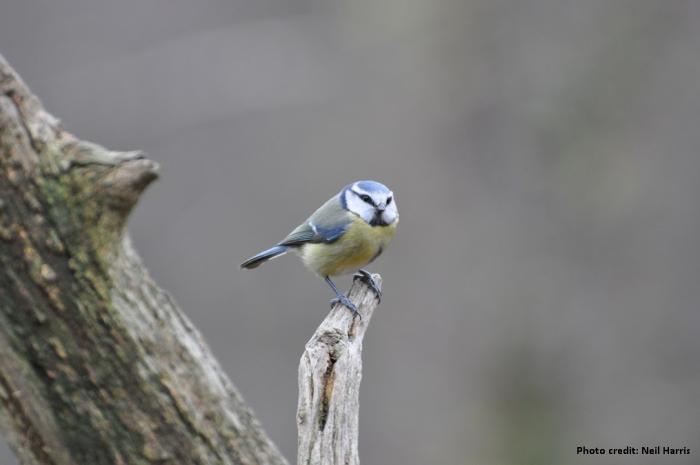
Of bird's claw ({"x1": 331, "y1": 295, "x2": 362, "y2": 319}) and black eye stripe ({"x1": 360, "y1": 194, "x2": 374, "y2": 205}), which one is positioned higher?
black eye stripe ({"x1": 360, "y1": 194, "x2": 374, "y2": 205})

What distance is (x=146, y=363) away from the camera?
2100 mm

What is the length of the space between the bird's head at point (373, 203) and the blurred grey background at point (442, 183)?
11.0ft

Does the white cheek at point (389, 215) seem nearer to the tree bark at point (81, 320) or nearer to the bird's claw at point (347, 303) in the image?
the bird's claw at point (347, 303)

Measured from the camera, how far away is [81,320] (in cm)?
204

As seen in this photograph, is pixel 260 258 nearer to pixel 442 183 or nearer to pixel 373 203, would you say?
pixel 373 203

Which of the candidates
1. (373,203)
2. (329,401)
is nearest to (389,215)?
(373,203)

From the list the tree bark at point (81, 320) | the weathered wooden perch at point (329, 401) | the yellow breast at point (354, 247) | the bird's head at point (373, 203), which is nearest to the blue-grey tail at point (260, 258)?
the yellow breast at point (354, 247)

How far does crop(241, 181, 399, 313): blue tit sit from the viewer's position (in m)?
4.16

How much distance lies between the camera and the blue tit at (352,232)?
4.16 m

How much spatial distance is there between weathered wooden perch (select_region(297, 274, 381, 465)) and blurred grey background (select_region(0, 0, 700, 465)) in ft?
14.6

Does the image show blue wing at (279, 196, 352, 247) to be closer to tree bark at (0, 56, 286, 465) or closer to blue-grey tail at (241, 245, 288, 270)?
blue-grey tail at (241, 245, 288, 270)

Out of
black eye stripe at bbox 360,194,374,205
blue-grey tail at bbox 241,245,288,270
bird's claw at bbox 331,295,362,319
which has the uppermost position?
black eye stripe at bbox 360,194,374,205

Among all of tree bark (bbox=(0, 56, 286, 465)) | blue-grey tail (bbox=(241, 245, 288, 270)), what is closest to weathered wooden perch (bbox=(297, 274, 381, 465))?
tree bark (bbox=(0, 56, 286, 465))

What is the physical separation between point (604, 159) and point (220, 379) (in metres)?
5.69
